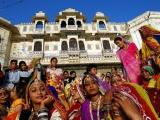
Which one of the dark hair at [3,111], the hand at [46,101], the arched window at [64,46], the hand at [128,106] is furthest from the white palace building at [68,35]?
the hand at [128,106]

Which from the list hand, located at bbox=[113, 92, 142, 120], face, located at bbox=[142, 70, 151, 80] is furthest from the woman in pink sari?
hand, located at bbox=[113, 92, 142, 120]

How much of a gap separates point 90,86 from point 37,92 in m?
0.86

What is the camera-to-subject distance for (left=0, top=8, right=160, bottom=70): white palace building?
3731 cm

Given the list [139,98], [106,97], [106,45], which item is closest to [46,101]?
[106,97]

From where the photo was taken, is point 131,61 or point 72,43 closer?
point 131,61

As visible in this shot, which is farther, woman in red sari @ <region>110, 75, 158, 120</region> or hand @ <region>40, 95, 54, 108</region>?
hand @ <region>40, 95, 54, 108</region>

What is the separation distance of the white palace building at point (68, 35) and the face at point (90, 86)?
30138 mm

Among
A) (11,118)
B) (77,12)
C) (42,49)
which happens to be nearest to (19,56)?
A: (42,49)

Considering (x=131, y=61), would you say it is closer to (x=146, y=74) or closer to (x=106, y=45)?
(x=146, y=74)

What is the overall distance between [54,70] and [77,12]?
34870 mm

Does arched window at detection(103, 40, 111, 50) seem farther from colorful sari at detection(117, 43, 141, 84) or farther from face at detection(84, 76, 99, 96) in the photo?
face at detection(84, 76, 99, 96)

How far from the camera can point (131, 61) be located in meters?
7.27

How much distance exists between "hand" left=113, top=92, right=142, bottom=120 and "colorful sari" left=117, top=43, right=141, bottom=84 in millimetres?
3656

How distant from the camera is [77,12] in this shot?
141ft
